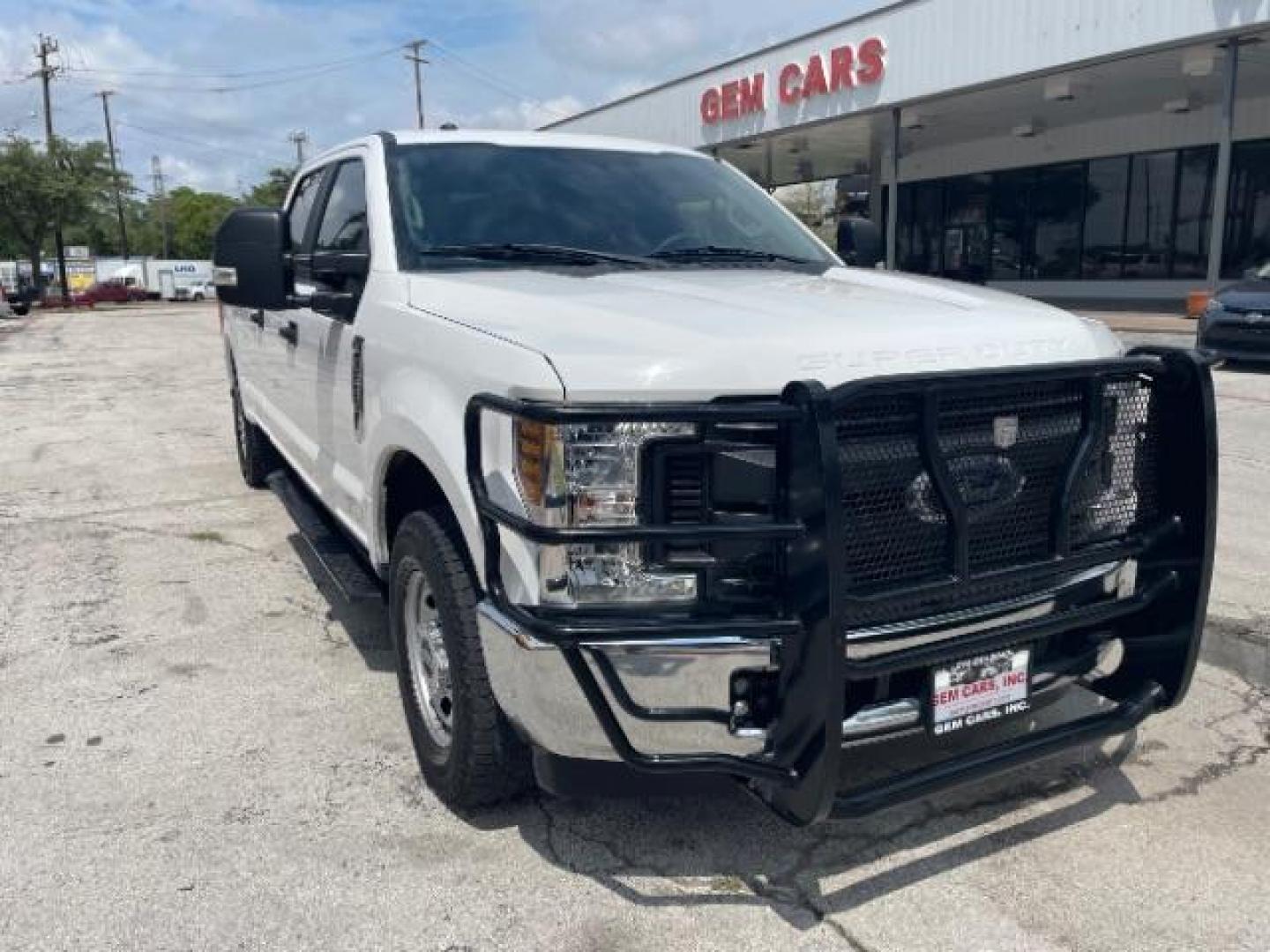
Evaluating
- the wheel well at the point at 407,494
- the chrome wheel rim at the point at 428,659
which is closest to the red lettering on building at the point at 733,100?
the wheel well at the point at 407,494

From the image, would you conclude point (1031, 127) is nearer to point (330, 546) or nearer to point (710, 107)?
point (710, 107)

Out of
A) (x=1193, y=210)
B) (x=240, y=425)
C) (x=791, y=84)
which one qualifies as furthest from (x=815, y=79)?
(x=240, y=425)

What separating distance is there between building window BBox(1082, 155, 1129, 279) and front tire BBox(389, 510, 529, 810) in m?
24.0

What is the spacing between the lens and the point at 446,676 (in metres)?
→ 3.15

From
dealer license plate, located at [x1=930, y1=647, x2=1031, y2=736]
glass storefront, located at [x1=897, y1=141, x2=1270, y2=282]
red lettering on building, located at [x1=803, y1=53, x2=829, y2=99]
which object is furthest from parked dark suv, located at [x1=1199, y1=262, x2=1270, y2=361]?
red lettering on building, located at [x1=803, y1=53, x2=829, y2=99]

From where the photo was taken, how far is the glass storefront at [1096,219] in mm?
21625

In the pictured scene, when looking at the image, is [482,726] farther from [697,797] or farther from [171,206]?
[171,206]

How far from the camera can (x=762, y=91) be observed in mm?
23438

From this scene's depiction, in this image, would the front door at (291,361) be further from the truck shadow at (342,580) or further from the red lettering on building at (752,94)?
the red lettering on building at (752,94)

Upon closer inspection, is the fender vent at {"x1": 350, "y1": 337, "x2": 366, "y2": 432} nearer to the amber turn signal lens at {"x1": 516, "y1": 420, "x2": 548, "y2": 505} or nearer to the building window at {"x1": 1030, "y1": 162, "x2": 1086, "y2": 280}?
the amber turn signal lens at {"x1": 516, "y1": 420, "x2": 548, "y2": 505}

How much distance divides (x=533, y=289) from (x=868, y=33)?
1952cm

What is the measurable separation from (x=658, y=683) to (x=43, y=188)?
52741mm

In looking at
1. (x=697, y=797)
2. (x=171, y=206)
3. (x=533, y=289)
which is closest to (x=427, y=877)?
(x=697, y=797)

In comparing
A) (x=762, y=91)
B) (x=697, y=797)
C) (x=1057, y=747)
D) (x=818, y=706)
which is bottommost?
(x=697, y=797)
